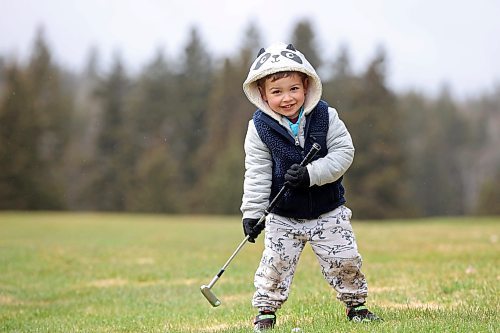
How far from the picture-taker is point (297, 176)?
18.2 feet

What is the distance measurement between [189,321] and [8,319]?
2304mm

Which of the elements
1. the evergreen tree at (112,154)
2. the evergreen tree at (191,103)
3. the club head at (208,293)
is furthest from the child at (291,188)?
the evergreen tree at (191,103)

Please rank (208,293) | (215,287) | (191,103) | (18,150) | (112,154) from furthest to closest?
(191,103) → (112,154) → (18,150) → (215,287) → (208,293)

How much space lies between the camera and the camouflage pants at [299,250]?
19.1ft

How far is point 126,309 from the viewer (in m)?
8.59

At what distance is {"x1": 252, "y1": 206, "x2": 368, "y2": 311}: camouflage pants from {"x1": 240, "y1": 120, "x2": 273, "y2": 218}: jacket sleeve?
0.17 m

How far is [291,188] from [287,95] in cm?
72

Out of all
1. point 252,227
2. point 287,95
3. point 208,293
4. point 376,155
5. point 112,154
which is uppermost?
point 287,95

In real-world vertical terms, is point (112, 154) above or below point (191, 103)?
below

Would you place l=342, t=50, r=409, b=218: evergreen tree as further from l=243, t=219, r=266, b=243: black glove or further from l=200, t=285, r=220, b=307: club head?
l=243, t=219, r=266, b=243: black glove

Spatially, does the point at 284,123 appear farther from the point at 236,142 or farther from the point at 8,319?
the point at 236,142

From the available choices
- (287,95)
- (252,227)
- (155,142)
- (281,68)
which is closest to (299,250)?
(252,227)

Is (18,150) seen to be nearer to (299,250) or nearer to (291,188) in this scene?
(299,250)

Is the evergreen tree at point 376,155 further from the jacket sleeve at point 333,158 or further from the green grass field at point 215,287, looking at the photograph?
the jacket sleeve at point 333,158
